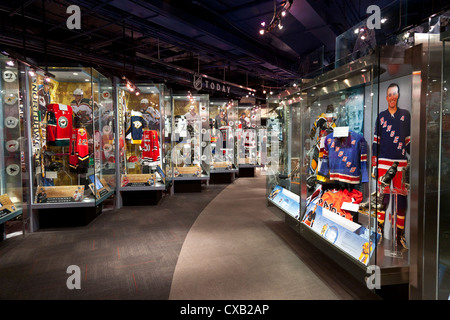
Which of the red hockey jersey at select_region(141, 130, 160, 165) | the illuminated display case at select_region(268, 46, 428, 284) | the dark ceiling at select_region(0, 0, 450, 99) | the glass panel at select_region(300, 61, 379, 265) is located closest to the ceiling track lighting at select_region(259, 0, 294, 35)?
the dark ceiling at select_region(0, 0, 450, 99)

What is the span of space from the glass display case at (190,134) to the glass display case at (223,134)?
4.52ft

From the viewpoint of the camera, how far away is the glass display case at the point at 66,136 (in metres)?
4.55

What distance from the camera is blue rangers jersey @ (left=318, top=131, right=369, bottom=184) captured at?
2.80 m

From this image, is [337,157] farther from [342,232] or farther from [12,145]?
[12,145]

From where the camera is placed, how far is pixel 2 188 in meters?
4.23

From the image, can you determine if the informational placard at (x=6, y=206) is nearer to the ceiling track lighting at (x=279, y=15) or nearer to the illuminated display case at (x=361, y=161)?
the illuminated display case at (x=361, y=161)

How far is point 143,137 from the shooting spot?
6535 millimetres

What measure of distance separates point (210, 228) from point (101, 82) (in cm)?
364

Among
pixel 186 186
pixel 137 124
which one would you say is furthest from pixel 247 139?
pixel 137 124

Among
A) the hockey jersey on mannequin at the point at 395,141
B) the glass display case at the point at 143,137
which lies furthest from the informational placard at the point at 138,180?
the hockey jersey on mannequin at the point at 395,141

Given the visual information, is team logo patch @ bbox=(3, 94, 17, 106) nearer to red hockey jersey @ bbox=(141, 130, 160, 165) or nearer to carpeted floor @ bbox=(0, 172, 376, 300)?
carpeted floor @ bbox=(0, 172, 376, 300)

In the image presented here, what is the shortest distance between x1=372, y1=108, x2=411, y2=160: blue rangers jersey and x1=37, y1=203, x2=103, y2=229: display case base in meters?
4.56
